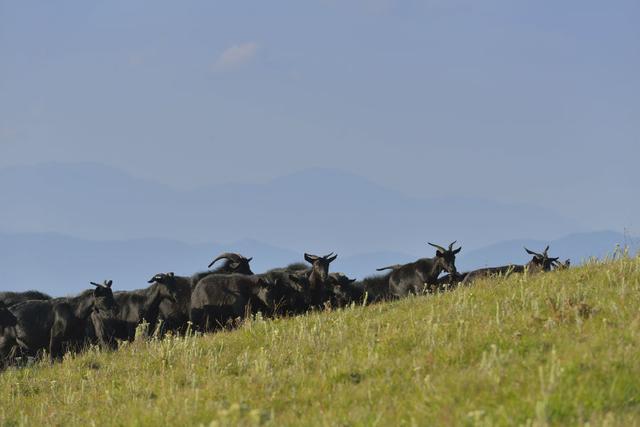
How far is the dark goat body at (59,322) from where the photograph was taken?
22.5m

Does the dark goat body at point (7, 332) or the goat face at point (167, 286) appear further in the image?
the goat face at point (167, 286)

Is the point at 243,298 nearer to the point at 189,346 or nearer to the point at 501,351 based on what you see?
the point at 189,346

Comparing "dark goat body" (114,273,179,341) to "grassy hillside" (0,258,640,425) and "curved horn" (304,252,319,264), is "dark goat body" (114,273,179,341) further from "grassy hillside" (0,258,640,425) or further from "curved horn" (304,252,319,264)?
"grassy hillside" (0,258,640,425)

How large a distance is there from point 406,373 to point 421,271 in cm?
2048

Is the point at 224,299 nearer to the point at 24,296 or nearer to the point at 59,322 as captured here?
the point at 59,322

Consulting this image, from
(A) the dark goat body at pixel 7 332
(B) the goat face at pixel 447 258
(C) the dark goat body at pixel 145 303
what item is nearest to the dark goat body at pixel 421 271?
(B) the goat face at pixel 447 258

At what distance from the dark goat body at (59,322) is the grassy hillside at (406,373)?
6.82 meters

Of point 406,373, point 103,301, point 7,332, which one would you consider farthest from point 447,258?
point 406,373

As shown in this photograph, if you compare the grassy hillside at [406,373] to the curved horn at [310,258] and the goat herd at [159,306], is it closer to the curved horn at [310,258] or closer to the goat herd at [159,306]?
the goat herd at [159,306]

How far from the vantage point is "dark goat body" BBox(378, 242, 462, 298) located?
29.5m

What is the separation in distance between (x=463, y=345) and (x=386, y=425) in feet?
9.53

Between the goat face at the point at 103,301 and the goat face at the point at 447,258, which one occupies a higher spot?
the goat face at the point at 447,258

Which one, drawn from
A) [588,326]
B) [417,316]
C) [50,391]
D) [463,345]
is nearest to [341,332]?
[417,316]

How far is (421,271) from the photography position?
30.0m
